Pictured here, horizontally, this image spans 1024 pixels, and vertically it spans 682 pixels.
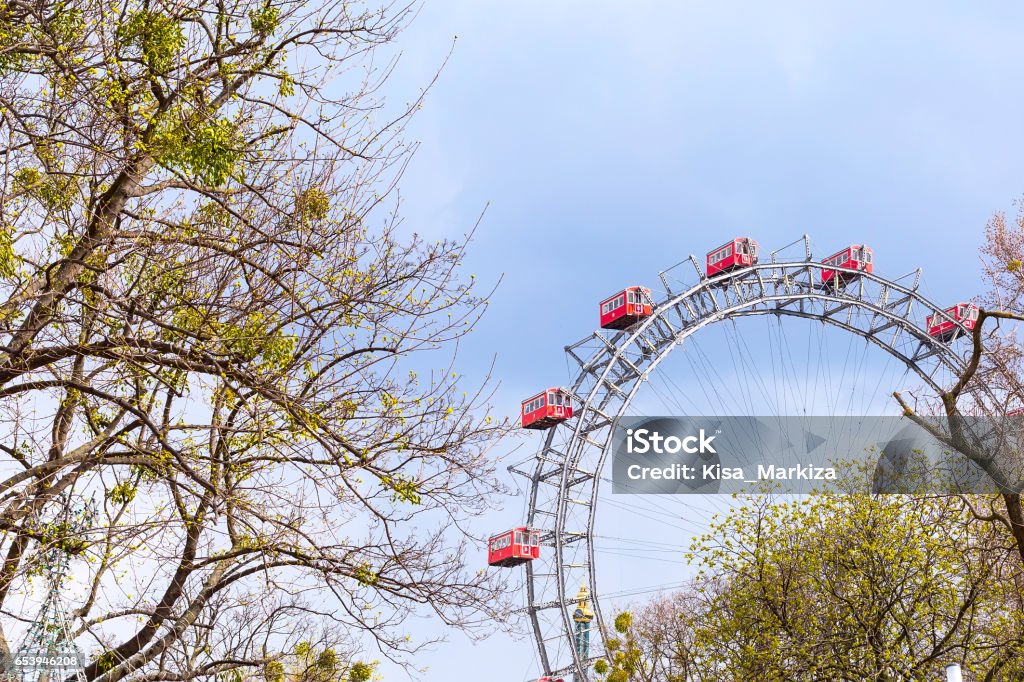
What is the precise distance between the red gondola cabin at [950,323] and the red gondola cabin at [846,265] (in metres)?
4.54

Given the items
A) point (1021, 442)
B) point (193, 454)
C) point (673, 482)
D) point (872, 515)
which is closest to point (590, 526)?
point (673, 482)

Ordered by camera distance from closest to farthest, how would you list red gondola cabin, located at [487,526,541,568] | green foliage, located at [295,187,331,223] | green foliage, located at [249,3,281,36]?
1. green foliage, located at [295,187,331,223]
2. green foliage, located at [249,3,281,36]
3. red gondola cabin, located at [487,526,541,568]

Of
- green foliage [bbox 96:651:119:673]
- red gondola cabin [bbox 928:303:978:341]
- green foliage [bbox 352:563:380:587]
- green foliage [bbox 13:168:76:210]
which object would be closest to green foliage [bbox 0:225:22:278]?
green foliage [bbox 13:168:76:210]

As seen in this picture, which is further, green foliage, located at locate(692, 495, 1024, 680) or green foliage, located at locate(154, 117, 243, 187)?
green foliage, located at locate(692, 495, 1024, 680)

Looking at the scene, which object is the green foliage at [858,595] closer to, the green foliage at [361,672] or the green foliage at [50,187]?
the green foliage at [361,672]

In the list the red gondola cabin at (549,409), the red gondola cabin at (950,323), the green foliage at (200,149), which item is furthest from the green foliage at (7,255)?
the red gondola cabin at (950,323)

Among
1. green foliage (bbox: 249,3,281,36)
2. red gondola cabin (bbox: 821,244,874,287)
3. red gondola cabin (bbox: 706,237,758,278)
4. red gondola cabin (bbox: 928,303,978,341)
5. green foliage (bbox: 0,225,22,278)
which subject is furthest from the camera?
red gondola cabin (bbox: 928,303,978,341)

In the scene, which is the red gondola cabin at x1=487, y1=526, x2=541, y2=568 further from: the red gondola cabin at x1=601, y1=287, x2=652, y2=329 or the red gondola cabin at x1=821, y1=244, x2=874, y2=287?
the red gondola cabin at x1=821, y1=244, x2=874, y2=287

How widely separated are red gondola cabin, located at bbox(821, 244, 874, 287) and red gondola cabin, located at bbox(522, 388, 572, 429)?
1209 cm

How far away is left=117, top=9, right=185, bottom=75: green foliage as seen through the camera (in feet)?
26.1

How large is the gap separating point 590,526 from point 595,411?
4.06 m

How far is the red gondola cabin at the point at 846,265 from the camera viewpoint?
1629 inches

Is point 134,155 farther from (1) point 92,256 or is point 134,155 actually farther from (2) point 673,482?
(2) point 673,482

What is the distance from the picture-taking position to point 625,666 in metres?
25.2
